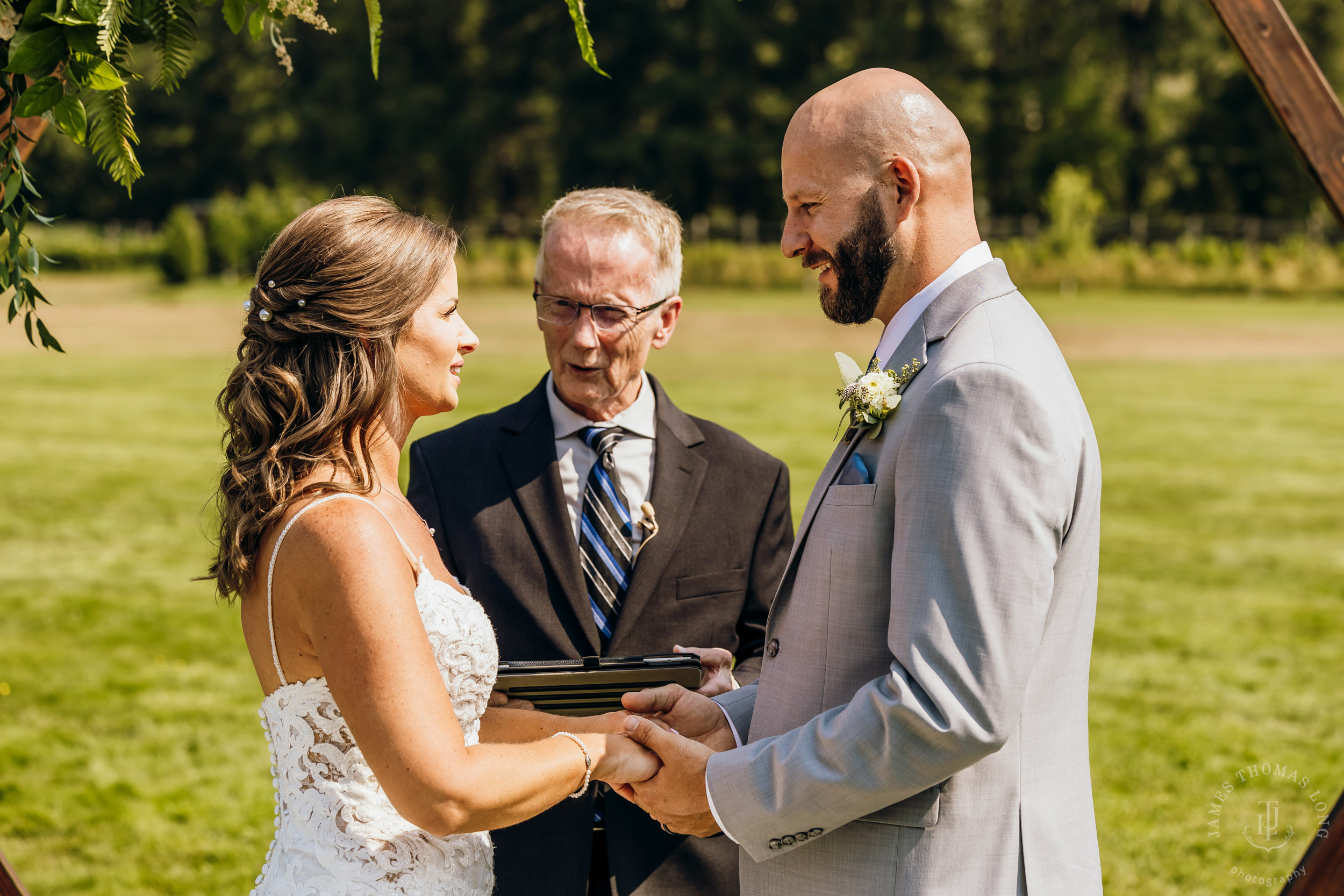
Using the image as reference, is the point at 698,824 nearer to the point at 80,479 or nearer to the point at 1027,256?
the point at 80,479

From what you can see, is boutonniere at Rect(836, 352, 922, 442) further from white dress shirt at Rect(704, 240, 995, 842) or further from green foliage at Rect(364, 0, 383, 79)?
green foliage at Rect(364, 0, 383, 79)

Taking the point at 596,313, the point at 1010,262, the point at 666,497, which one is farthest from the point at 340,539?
the point at 1010,262

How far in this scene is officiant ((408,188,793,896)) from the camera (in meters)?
3.25

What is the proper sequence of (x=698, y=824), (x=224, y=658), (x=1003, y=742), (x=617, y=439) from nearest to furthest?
(x=1003, y=742) → (x=698, y=824) → (x=617, y=439) → (x=224, y=658)

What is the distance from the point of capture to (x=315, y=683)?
2.41 metres

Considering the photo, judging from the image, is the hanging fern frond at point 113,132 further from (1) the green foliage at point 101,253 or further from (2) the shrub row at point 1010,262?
(1) the green foliage at point 101,253

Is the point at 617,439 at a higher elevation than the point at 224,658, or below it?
higher

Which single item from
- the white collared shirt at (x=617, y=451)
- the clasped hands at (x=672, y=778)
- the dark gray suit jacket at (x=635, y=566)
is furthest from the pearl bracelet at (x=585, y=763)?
the white collared shirt at (x=617, y=451)

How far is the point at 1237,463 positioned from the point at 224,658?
14252 mm

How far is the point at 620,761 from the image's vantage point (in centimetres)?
266

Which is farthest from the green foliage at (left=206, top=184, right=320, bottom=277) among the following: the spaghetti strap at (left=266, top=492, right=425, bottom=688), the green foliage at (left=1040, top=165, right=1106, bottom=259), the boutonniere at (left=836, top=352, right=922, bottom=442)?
the boutonniere at (left=836, top=352, right=922, bottom=442)

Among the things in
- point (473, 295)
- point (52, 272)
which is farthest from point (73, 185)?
point (473, 295)

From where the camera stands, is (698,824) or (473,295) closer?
(698,824)

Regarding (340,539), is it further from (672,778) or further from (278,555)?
(672,778)
